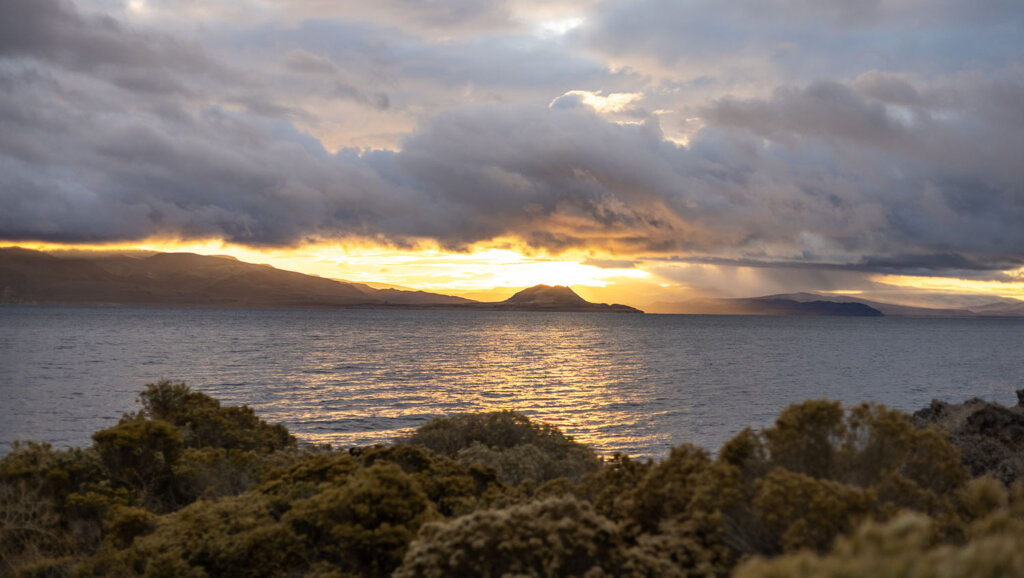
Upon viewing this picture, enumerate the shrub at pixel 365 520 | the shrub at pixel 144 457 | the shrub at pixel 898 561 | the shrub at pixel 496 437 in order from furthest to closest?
the shrub at pixel 496 437 → the shrub at pixel 144 457 → the shrub at pixel 365 520 → the shrub at pixel 898 561

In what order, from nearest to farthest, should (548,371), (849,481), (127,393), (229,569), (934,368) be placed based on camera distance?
1. (849,481)
2. (229,569)
3. (127,393)
4. (548,371)
5. (934,368)

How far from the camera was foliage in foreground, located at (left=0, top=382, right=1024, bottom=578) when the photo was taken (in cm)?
671

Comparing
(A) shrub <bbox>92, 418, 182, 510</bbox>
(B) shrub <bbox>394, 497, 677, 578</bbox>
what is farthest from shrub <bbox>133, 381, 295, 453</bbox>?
(B) shrub <bbox>394, 497, 677, 578</bbox>

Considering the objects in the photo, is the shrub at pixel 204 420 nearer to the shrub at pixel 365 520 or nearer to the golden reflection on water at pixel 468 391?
the shrub at pixel 365 520

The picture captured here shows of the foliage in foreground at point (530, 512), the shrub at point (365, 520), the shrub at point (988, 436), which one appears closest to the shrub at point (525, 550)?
the foliage in foreground at point (530, 512)

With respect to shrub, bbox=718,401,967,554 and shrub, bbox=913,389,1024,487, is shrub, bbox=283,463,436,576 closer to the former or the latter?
shrub, bbox=718,401,967,554

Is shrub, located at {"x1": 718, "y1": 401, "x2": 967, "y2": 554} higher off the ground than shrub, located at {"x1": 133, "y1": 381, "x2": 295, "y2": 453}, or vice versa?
shrub, located at {"x1": 718, "y1": 401, "x2": 967, "y2": 554}

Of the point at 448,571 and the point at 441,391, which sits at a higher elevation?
the point at 448,571

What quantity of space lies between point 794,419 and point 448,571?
4507 mm

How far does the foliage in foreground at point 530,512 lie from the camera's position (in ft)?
22.0

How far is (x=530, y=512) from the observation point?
7.33 metres

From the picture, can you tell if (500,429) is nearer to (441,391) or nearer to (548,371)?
(441,391)

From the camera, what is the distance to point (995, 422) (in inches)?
693

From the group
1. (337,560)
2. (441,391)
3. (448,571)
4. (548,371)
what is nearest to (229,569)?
(337,560)
